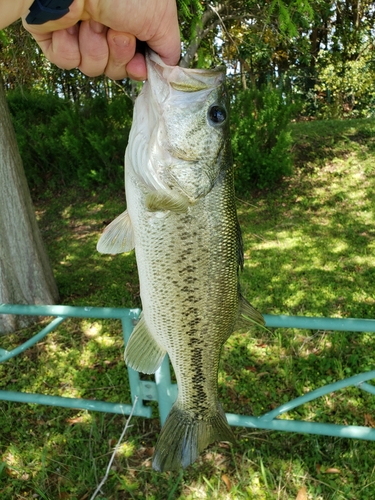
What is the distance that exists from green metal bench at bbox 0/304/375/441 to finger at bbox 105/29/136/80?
1.41 m

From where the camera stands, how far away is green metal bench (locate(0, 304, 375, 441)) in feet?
7.49

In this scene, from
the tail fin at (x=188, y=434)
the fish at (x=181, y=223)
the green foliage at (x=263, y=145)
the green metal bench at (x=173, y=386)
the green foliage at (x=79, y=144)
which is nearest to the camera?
the fish at (x=181, y=223)

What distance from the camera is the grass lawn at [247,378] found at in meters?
2.93

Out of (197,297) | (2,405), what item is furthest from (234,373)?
(197,297)

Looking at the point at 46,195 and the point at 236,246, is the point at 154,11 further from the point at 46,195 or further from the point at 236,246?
the point at 46,195

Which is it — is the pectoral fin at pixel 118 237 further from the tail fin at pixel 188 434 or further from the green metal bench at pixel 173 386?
the green metal bench at pixel 173 386

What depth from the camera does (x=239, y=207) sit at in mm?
7203

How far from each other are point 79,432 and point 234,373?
1.37 m

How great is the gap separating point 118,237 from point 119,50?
684 millimetres

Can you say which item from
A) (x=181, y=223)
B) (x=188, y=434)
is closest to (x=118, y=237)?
(x=181, y=223)

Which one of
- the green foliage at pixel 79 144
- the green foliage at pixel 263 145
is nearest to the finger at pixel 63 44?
Result: the green foliage at pixel 263 145

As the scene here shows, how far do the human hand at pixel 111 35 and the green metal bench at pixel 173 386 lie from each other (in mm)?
1416

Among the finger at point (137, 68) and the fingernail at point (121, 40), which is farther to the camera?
the finger at point (137, 68)

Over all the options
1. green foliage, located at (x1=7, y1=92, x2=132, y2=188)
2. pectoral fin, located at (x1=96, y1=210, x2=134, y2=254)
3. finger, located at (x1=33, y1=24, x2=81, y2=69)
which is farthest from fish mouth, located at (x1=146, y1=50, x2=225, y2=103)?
green foliage, located at (x1=7, y1=92, x2=132, y2=188)
